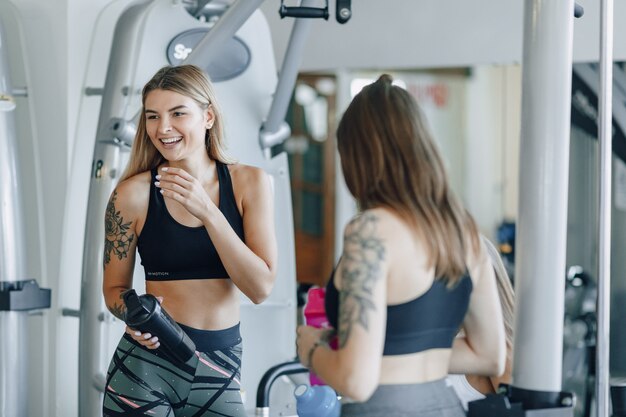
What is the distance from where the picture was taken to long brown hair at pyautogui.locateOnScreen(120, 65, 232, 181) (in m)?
2.26

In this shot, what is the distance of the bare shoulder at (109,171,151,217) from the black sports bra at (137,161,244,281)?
24 millimetres

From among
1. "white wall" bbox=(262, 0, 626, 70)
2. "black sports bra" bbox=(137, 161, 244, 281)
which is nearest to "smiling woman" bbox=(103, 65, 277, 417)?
"black sports bra" bbox=(137, 161, 244, 281)

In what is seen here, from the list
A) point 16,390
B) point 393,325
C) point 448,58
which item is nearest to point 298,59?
point 448,58

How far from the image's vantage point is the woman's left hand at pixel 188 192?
2117 millimetres

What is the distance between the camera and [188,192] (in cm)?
212

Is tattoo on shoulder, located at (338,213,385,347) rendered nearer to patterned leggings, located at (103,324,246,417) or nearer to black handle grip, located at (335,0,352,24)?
patterned leggings, located at (103,324,246,417)

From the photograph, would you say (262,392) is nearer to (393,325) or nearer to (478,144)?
(393,325)

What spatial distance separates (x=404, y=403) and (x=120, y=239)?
857 mm

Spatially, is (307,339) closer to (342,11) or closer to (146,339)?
(146,339)

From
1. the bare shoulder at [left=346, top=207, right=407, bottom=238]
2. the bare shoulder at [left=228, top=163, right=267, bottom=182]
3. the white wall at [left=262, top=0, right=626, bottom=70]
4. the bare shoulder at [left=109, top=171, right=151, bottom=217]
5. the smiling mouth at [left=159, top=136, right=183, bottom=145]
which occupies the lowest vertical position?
the bare shoulder at [left=346, top=207, right=407, bottom=238]

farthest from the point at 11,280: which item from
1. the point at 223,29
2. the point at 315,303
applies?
the point at 223,29

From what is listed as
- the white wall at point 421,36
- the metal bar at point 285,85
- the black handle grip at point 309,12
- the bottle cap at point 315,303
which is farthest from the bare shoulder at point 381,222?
the white wall at point 421,36

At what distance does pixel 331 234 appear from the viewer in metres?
7.91

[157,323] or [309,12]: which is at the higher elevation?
[309,12]
